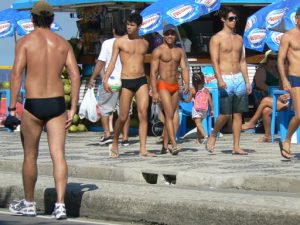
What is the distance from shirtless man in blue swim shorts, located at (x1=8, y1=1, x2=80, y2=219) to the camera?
33.8 ft

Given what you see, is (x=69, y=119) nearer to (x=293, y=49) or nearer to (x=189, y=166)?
(x=189, y=166)

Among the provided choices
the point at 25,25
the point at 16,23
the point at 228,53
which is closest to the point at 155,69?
the point at 228,53

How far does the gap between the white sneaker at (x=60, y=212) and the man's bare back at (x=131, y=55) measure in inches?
176

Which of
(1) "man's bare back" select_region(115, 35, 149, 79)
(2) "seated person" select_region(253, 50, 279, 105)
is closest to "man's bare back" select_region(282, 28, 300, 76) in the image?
(1) "man's bare back" select_region(115, 35, 149, 79)

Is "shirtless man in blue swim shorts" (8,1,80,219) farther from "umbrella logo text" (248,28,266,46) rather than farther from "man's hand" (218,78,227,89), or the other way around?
"umbrella logo text" (248,28,266,46)

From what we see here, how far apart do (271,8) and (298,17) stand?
406 cm

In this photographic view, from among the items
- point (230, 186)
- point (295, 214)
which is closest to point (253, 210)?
point (295, 214)

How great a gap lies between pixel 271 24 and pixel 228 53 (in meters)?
2.26

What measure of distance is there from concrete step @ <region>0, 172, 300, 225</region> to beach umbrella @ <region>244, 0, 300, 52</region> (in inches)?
214

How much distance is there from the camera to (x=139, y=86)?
14508 mm

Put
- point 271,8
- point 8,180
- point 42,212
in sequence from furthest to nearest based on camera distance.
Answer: point 271,8 → point 8,180 → point 42,212

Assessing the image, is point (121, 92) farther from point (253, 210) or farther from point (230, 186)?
point (253, 210)

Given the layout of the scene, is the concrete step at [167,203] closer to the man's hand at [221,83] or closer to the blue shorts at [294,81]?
the blue shorts at [294,81]

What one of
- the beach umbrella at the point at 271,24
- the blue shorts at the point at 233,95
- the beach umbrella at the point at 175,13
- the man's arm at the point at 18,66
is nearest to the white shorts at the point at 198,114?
the beach umbrella at the point at 271,24
